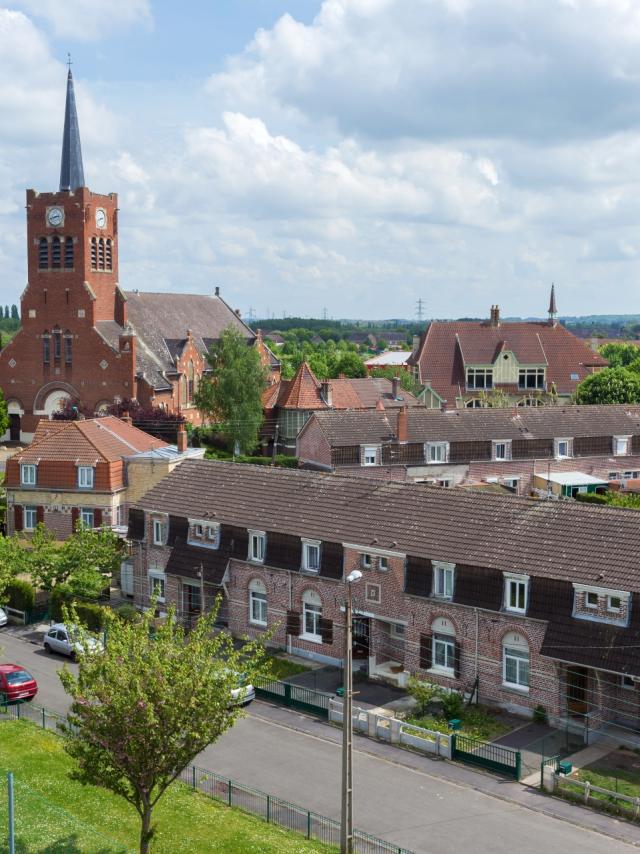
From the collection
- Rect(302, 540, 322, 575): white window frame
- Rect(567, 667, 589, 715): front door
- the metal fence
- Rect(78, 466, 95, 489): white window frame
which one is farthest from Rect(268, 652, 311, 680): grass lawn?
Rect(78, 466, 95, 489): white window frame

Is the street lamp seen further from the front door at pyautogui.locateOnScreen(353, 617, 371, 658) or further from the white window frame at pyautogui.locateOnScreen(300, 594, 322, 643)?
the white window frame at pyautogui.locateOnScreen(300, 594, 322, 643)

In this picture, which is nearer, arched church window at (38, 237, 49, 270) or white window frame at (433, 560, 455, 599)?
white window frame at (433, 560, 455, 599)

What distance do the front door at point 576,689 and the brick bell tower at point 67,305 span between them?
64257 mm

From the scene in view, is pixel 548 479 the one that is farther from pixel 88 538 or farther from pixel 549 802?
pixel 549 802

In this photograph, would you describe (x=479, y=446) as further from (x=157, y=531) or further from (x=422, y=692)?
(x=422, y=692)

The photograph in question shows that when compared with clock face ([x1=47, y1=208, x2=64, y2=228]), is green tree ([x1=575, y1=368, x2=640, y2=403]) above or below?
below

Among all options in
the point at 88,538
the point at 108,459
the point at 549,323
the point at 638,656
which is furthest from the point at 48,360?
the point at 638,656

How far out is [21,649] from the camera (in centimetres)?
4272

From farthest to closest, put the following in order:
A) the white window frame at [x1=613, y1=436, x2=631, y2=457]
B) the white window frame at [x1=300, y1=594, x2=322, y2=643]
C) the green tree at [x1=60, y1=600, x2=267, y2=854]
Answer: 1. the white window frame at [x1=613, y1=436, x2=631, y2=457]
2. the white window frame at [x1=300, y1=594, x2=322, y2=643]
3. the green tree at [x1=60, y1=600, x2=267, y2=854]

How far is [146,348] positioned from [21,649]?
55.5m

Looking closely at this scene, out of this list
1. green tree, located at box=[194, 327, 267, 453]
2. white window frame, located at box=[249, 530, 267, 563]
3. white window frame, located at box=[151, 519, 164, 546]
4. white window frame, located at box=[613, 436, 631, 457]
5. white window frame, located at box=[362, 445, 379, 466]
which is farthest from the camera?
green tree, located at box=[194, 327, 267, 453]

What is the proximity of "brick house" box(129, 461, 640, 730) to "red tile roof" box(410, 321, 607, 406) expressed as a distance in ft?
212

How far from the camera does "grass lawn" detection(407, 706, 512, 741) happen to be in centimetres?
3266

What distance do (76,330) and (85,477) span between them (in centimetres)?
3906
